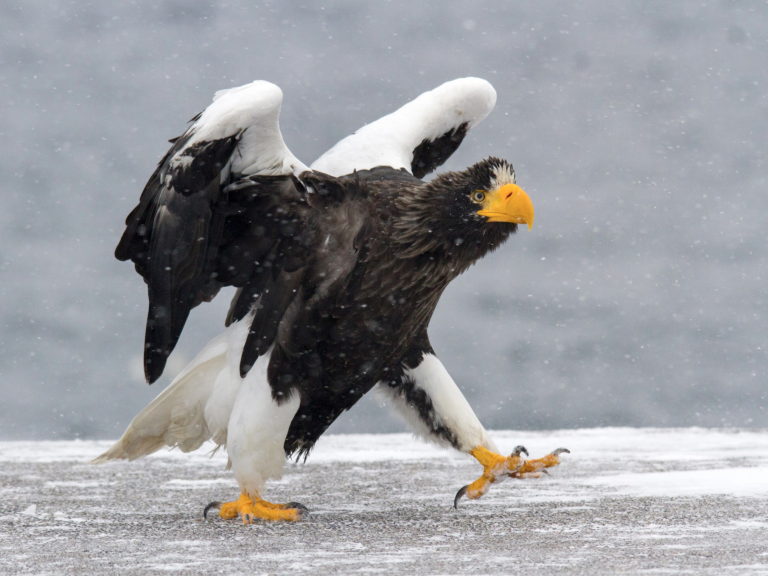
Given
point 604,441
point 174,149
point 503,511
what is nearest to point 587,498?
point 503,511

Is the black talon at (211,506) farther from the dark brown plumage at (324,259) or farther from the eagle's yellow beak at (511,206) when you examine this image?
the eagle's yellow beak at (511,206)

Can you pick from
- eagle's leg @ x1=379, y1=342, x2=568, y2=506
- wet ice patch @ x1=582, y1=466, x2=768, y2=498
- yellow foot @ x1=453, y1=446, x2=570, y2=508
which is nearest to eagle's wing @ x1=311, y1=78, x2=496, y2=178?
eagle's leg @ x1=379, y1=342, x2=568, y2=506

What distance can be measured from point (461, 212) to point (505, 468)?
1.37 metres

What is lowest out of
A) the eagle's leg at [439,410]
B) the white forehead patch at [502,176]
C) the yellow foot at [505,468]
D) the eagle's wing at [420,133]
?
Result: the yellow foot at [505,468]

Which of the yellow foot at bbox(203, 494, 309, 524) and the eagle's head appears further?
the yellow foot at bbox(203, 494, 309, 524)

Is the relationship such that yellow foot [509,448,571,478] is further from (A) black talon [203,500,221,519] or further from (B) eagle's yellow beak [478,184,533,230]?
(A) black talon [203,500,221,519]

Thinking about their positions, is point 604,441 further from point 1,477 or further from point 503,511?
point 1,477

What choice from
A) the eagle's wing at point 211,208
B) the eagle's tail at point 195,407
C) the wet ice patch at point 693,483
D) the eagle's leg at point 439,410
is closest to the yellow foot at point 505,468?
the eagle's leg at point 439,410

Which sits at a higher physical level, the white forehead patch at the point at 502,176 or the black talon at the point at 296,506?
the white forehead patch at the point at 502,176

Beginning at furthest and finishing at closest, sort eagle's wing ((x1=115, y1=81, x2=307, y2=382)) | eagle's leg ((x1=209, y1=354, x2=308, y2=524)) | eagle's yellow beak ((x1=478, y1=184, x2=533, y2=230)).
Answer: eagle's leg ((x1=209, y1=354, x2=308, y2=524))
eagle's wing ((x1=115, y1=81, x2=307, y2=382))
eagle's yellow beak ((x1=478, y1=184, x2=533, y2=230))

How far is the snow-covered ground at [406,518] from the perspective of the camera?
2.78m

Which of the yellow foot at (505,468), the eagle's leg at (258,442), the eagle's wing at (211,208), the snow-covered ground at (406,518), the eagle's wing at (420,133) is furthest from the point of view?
the eagle's wing at (420,133)

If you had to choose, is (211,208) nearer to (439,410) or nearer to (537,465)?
(439,410)

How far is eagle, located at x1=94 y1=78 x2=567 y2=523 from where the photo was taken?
3969 millimetres
